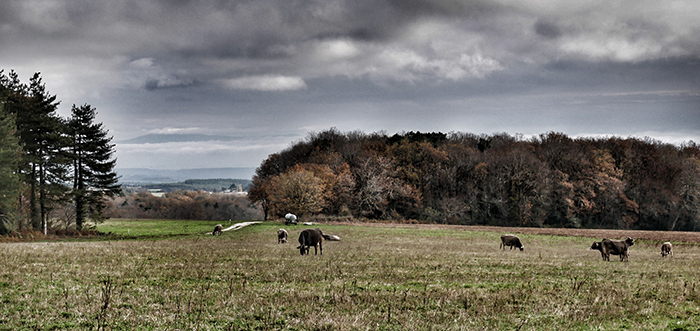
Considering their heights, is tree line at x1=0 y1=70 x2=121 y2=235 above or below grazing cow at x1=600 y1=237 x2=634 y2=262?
above

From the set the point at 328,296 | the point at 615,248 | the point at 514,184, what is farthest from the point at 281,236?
the point at 514,184

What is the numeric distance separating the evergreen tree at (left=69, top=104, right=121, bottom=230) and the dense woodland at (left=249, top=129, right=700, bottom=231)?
86.7ft

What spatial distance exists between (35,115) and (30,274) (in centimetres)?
4412

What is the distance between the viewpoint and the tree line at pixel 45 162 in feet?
142

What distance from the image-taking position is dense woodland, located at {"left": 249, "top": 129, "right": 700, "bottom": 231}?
3231 inches

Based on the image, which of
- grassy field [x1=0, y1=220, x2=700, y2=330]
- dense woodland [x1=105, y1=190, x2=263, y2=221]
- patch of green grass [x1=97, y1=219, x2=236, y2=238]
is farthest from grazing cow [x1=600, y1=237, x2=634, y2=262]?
dense woodland [x1=105, y1=190, x2=263, y2=221]

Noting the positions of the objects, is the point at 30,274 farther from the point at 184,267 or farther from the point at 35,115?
the point at 35,115

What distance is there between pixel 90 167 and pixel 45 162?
810cm

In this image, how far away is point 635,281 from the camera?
58.1ft

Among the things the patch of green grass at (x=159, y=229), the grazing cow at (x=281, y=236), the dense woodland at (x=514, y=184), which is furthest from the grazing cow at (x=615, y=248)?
the dense woodland at (x=514, y=184)

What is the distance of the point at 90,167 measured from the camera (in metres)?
58.2

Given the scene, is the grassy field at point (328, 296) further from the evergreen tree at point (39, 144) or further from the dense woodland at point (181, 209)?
the dense woodland at point (181, 209)

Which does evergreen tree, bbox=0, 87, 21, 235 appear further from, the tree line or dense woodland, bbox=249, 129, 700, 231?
dense woodland, bbox=249, 129, 700, 231

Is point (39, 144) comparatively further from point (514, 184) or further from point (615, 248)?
point (514, 184)
